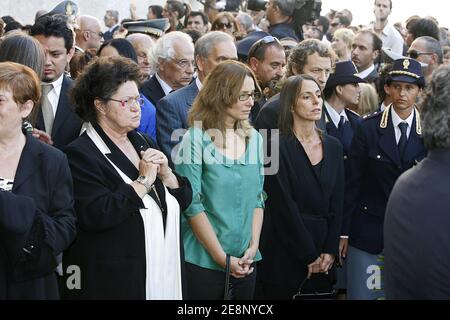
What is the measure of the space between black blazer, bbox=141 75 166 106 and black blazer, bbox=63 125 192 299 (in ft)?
7.45

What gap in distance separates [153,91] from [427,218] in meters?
3.86

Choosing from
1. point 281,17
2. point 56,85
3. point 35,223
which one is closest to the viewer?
point 35,223

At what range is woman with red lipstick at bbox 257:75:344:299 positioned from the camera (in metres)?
5.66

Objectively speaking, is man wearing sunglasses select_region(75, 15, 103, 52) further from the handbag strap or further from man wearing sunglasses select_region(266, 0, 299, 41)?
the handbag strap

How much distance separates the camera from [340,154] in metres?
5.88

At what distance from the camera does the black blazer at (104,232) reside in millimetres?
4414

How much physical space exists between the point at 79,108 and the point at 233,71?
1.01m

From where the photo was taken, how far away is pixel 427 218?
3.33 meters

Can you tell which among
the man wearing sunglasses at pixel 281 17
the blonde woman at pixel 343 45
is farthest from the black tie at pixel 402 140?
the blonde woman at pixel 343 45

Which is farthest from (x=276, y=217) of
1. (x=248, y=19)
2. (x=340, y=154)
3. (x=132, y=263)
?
(x=248, y=19)

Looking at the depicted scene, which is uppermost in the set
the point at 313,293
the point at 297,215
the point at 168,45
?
the point at 168,45

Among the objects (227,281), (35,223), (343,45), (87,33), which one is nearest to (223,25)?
(343,45)

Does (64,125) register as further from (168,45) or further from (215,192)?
(168,45)

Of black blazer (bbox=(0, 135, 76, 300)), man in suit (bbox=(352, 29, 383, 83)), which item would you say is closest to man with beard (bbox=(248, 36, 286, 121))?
man in suit (bbox=(352, 29, 383, 83))
